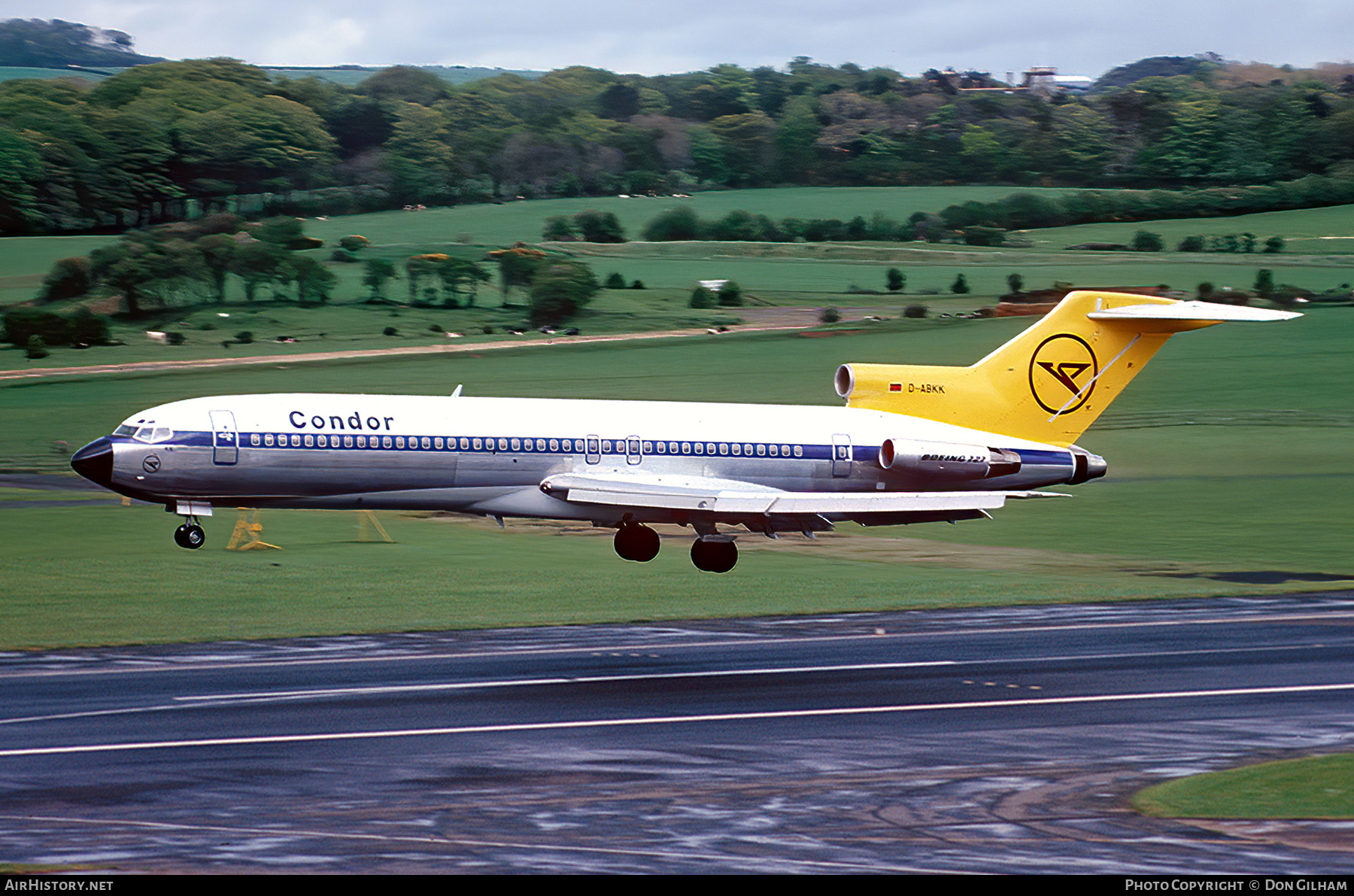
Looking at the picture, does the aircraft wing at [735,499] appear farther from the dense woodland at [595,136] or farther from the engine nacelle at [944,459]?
the dense woodland at [595,136]

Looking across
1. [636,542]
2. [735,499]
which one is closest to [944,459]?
[735,499]

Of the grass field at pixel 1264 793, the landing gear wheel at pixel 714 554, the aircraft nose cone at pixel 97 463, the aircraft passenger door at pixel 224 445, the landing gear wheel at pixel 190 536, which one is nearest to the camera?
the grass field at pixel 1264 793

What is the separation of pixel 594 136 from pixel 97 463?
87699 mm

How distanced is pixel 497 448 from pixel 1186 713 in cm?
1819

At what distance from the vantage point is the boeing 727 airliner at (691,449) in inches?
1394

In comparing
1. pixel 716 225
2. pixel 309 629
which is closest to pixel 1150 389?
pixel 716 225

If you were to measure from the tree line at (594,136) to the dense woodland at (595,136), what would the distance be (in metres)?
0.18

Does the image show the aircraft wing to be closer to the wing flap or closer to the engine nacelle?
the wing flap

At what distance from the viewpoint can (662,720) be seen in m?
23.8

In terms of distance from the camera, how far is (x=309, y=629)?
32500 millimetres

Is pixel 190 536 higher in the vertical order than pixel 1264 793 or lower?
higher

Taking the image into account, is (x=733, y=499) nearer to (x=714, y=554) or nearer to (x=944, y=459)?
(x=714, y=554)

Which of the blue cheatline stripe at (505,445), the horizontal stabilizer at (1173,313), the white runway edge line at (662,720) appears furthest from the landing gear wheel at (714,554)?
the white runway edge line at (662,720)
